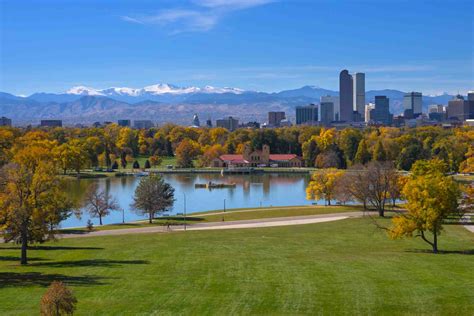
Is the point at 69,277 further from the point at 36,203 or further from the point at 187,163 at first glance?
the point at 187,163

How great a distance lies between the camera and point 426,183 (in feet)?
117

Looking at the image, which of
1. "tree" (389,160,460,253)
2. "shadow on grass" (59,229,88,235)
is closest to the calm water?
"shadow on grass" (59,229,88,235)

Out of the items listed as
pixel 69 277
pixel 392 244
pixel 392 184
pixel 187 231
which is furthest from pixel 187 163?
pixel 69 277

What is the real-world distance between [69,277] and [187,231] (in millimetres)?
18582

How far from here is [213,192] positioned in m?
93.1

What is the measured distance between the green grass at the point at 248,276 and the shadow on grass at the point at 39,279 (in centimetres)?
4

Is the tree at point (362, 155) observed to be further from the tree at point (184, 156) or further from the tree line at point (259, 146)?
the tree at point (184, 156)

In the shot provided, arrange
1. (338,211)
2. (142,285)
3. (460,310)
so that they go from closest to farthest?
(460,310), (142,285), (338,211)

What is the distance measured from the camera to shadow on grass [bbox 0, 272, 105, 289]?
26625 mm

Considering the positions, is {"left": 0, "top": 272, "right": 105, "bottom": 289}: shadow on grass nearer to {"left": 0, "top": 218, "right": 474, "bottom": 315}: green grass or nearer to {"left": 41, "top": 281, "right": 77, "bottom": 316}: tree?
{"left": 0, "top": 218, "right": 474, "bottom": 315}: green grass

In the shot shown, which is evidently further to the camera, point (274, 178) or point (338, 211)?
point (274, 178)

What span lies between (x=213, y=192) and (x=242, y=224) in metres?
42.0

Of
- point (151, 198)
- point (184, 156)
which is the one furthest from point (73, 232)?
point (184, 156)

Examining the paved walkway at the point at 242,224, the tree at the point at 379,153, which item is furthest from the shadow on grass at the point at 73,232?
the tree at the point at 379,153
